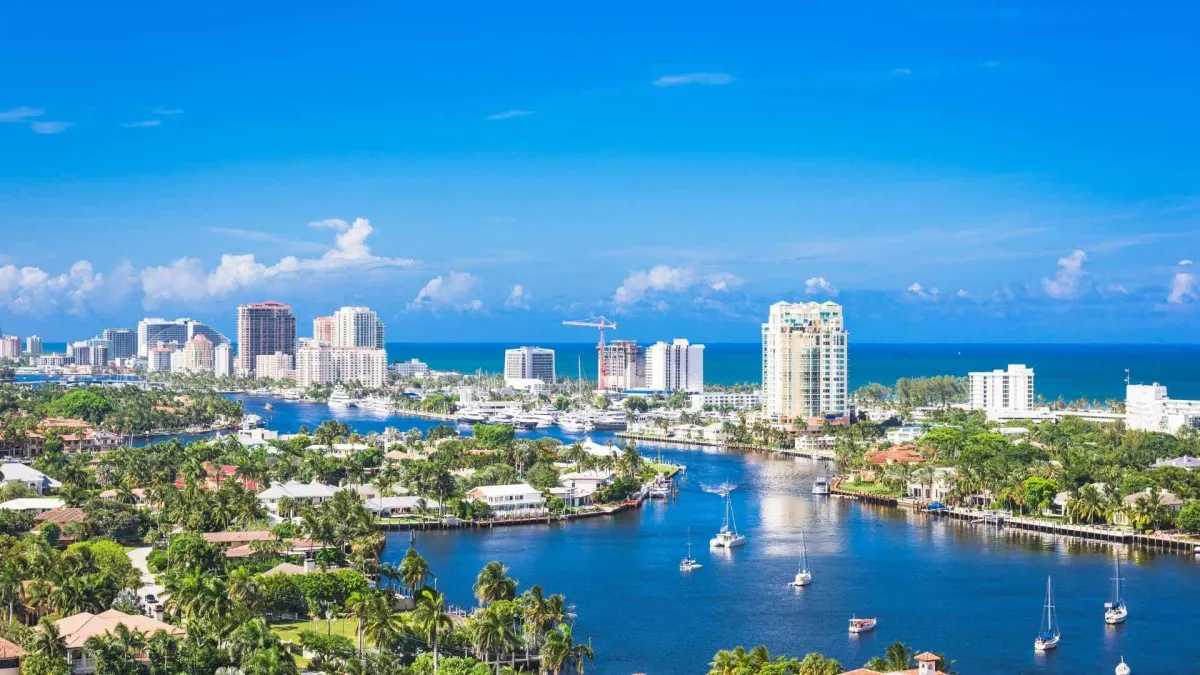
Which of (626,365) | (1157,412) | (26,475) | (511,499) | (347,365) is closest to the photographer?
(511,499)

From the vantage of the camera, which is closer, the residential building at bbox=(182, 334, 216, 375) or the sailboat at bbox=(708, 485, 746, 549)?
the sailboat at bbox=(708, 485, 746, 549)

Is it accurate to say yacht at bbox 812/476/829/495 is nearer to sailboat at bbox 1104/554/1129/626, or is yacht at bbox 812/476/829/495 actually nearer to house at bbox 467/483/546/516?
house at bbox 467/483/546/516

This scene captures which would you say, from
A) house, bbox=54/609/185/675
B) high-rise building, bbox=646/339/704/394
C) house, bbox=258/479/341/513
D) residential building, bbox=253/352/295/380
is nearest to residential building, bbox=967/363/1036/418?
high-rise building, bbox=646/339/704/394

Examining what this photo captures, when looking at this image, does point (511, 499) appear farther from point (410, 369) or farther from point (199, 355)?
point (199, 355)

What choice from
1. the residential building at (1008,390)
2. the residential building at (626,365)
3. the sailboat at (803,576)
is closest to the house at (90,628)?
the sailboat at (803,576)

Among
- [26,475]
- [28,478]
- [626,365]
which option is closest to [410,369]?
[626,365]

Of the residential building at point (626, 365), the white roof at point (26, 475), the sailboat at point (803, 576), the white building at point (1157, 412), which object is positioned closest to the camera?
the sailboat at point (803, 576)

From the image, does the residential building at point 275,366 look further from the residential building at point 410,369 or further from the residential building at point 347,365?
the residential building at point 410,369

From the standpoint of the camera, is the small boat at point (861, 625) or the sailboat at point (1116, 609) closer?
the small boat at point (861, 625)
